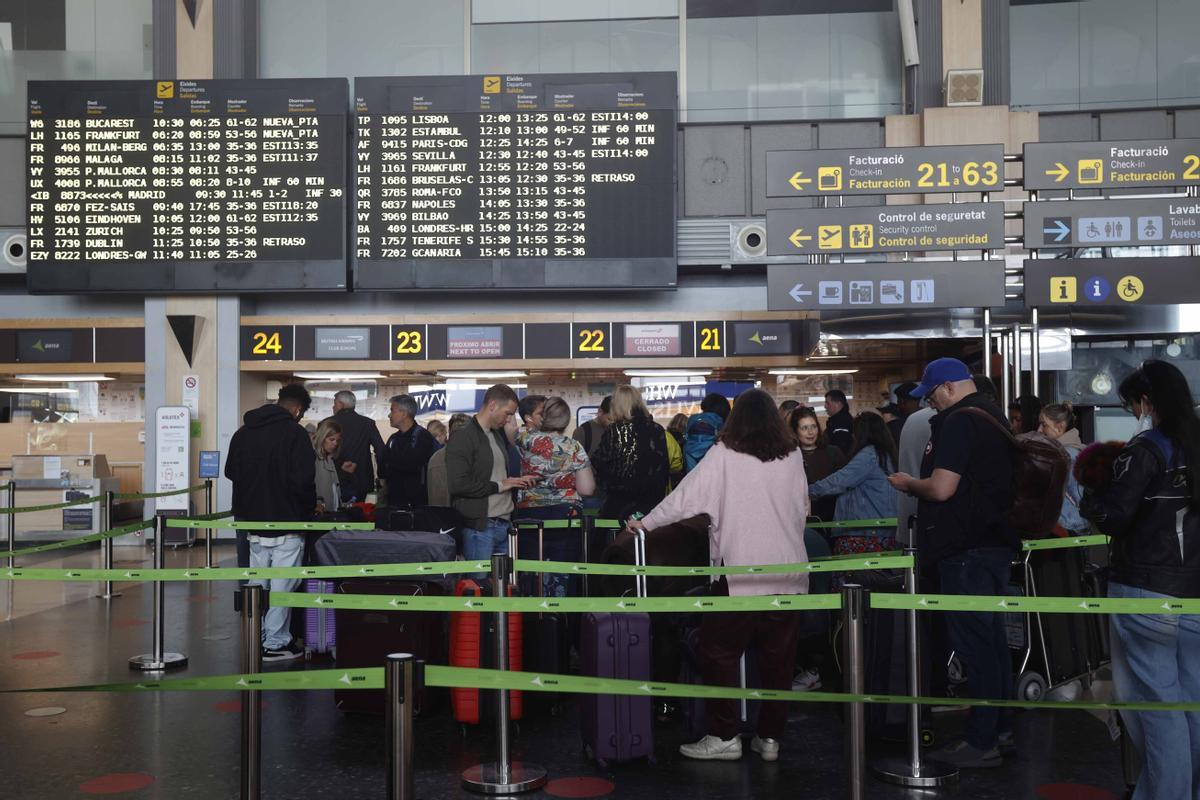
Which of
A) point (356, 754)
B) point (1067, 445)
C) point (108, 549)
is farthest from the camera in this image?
point (108, 549)

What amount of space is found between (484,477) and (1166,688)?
390 centimetres

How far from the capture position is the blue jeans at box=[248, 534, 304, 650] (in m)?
6.77

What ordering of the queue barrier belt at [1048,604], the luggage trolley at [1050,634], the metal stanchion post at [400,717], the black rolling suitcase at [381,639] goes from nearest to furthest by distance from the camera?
the metal stanchion post at [400,717] < the queue barrier belt at [1048,604] < the luggage trolley at [1050,634] < the black rolling suitcase at [381,639]

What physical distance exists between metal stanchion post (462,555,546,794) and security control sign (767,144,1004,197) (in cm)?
563

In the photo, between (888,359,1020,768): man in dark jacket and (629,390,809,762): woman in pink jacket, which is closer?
(888,359,1020,768): man in dark jacket

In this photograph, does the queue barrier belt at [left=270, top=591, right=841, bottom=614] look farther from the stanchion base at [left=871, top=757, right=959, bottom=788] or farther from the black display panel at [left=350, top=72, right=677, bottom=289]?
the black display panel at [left=350, top=72, right=677, bottom=289]

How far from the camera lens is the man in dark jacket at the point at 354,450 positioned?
889 centimetres

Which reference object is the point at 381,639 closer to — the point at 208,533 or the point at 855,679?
the point at 855,679

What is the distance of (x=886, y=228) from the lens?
29.9ft

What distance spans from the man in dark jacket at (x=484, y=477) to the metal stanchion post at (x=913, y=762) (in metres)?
2.57

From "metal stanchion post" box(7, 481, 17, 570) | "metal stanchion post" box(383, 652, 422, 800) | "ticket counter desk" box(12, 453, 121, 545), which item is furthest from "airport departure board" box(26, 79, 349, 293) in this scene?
"metal stanchion post" box(383, 652, 422, 800)

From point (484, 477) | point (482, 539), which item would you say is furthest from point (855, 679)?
point (482, 539)

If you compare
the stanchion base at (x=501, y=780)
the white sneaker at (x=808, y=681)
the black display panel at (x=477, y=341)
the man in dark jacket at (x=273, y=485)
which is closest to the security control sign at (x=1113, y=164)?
the white sneaker at (x=808, y=681)

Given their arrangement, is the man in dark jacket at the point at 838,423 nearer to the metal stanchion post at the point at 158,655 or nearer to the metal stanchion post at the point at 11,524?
the metal stanchion post at the point at 158,655
